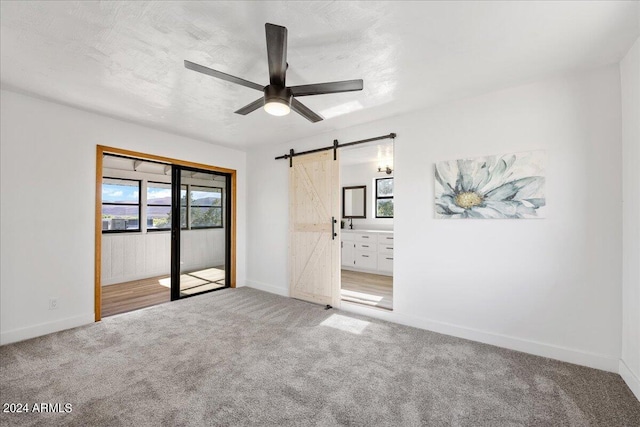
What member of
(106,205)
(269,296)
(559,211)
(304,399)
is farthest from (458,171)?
(106,205)

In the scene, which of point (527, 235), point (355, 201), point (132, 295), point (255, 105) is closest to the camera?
point (255, 105)

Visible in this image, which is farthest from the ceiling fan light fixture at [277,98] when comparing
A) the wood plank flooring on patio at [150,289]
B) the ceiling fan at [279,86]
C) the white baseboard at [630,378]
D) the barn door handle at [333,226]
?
the wood plank flooring on patio at [150,289]

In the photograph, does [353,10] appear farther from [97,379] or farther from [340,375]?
[97,379]

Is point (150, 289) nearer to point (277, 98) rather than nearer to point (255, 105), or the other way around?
point (255, 105)

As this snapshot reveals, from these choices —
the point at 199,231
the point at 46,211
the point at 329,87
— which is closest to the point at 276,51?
the point at 329,87

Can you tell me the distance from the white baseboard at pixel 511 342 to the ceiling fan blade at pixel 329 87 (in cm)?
275

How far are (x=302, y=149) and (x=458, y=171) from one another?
2.44 metres

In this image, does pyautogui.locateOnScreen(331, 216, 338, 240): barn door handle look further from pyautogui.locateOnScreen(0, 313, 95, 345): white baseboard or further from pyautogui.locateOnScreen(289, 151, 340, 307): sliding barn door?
pyautogui.locateOnScreen(0, 313, 95, 345): white baseboard

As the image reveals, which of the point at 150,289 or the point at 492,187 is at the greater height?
the point at 492,187

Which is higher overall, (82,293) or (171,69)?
(171,69)

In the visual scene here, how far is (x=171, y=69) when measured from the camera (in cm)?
239

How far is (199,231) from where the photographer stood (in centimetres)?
483

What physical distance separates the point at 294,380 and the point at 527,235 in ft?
8.50

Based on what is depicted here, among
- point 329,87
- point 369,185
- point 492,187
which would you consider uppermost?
point 329,87
